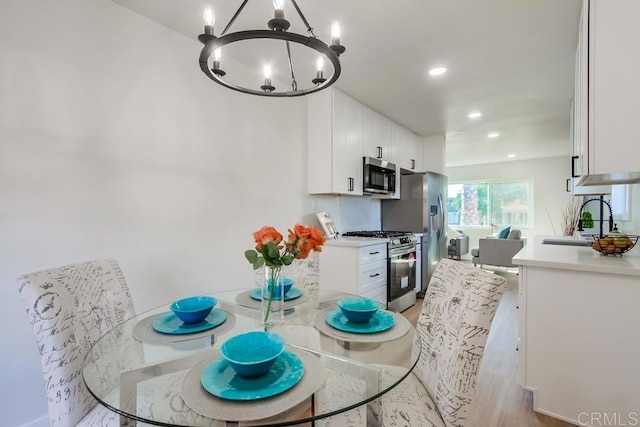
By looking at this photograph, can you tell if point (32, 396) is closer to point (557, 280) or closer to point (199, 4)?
point (199, 4)

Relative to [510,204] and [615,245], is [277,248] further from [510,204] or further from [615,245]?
[510,204]

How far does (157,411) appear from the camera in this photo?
0.90m

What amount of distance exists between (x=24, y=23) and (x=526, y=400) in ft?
11.9

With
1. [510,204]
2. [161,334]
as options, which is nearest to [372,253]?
[161,334]

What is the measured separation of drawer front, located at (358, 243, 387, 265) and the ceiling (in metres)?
1.70

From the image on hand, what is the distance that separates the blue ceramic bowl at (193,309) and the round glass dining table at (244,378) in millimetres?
47

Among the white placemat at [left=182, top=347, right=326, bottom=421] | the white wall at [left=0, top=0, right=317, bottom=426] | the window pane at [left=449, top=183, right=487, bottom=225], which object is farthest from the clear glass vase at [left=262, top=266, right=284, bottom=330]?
the window pane at [left=449, top=183, right=487, bottom=225]

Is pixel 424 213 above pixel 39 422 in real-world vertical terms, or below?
above

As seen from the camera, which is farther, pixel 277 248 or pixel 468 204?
pixel 468 204

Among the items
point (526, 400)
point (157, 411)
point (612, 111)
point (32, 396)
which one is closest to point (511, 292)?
point (526, 400)

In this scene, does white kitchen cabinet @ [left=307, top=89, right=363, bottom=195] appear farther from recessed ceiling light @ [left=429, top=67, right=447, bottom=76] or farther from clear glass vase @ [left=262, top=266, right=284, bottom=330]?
clear glass vase @ [left=262, top=266, right=284, bottom=330]

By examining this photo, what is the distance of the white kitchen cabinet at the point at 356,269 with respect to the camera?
9.93ft

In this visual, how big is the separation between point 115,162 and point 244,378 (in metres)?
1.68

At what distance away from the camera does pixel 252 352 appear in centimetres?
94
